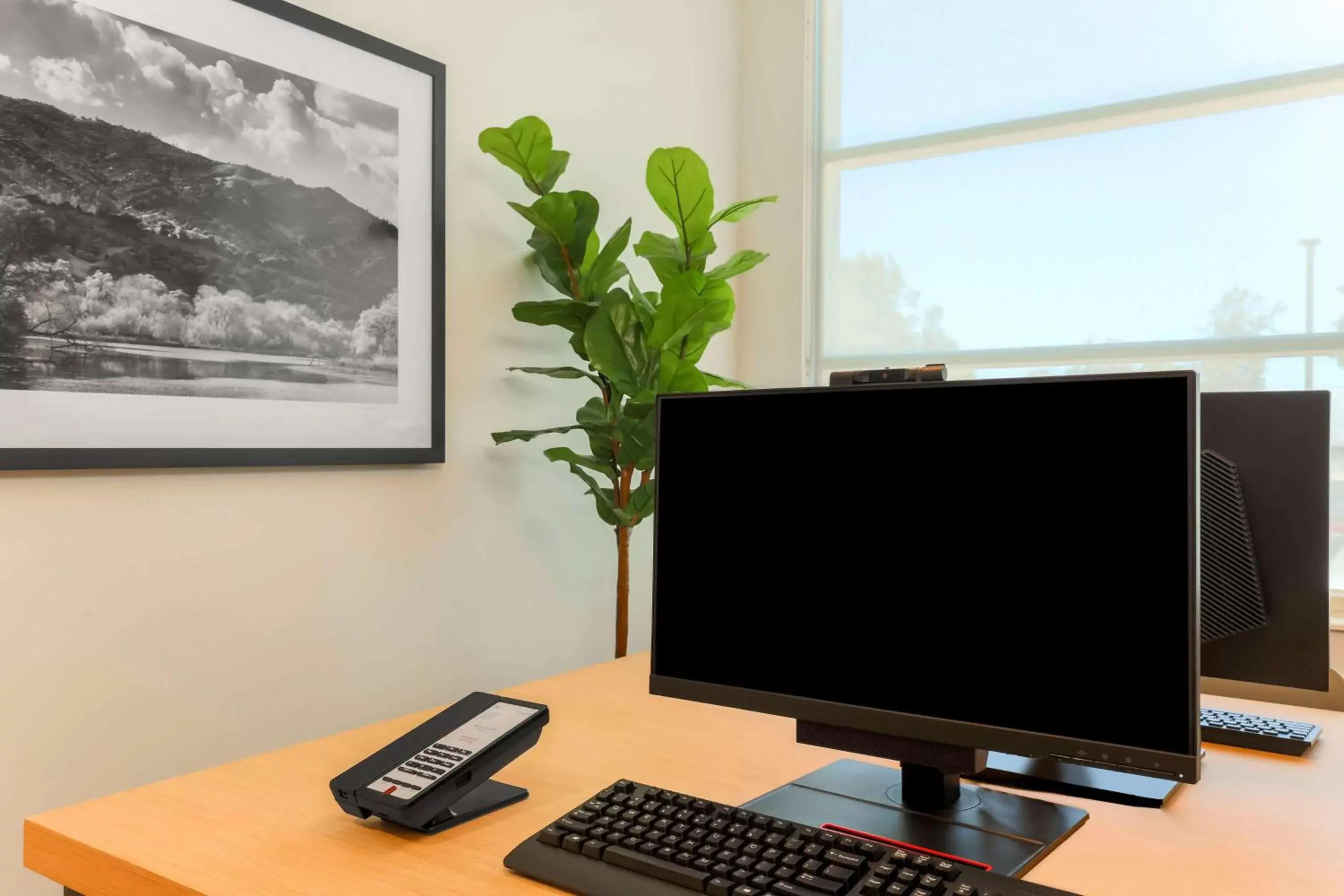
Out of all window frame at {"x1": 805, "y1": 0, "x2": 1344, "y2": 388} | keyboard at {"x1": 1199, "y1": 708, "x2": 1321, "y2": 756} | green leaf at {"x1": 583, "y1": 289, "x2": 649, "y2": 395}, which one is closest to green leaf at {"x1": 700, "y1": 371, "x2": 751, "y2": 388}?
green leaf at {"x1": 583, "y1": 289, "x2": 649, "y2": 395}

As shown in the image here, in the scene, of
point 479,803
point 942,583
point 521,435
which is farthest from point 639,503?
point 942,583

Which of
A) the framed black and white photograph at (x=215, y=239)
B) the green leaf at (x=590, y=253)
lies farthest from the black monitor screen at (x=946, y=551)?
the green leaf at (x=590, y=253)

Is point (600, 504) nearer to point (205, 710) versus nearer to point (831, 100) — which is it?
point (205, 710)

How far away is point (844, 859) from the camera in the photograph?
0.86m

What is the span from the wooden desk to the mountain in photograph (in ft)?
3.20

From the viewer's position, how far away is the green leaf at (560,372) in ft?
7.96

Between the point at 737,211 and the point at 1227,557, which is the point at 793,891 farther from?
the point at 737,211

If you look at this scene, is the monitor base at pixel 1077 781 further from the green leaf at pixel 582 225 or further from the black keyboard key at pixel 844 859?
the green leaf at pixel 582 225

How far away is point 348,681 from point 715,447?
1387mm

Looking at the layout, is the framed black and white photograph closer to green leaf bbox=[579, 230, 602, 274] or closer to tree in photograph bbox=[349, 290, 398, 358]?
tree in photograph bbox=[349, 290, 398, 358]

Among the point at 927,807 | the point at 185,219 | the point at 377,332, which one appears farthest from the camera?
the point at 377,332

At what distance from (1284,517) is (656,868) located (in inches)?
37.2

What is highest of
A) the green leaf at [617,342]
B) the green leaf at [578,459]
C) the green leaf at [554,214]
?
the green leaf at [554,214]

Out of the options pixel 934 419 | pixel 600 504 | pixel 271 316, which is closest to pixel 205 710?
pixel 271 316
